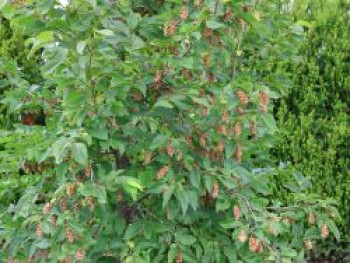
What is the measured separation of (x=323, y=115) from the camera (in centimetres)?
512

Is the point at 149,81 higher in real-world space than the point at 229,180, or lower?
higher

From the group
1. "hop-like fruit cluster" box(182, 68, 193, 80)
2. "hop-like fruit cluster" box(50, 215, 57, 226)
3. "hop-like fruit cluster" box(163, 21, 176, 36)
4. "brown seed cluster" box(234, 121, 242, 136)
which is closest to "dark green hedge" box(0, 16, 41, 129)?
"hop-like fruit cluster" box(182, 68, 193, 80)

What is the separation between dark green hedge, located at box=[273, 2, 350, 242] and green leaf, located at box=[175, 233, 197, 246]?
7.58 ft

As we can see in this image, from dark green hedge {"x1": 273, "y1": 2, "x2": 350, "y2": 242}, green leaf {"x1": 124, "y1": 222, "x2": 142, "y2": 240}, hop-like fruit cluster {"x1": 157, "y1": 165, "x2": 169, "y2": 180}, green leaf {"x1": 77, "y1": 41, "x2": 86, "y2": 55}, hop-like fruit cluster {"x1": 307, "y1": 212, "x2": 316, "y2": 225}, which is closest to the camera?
green leaf {"x1": 77, "y1": 41, "x2": 86, "y2": 55}

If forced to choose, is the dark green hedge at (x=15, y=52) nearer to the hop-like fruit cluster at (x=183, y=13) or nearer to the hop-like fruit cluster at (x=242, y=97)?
the hop-like fruit cluster at (x=183, y=13)

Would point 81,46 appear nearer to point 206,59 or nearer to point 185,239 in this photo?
point 206,59

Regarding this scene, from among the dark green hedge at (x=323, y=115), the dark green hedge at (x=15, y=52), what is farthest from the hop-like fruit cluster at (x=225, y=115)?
the dark green hedge at (x=15, y=52)

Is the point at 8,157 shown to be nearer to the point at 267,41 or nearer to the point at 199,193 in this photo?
the point at 199,193

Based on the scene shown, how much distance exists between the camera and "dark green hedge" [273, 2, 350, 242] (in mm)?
4984

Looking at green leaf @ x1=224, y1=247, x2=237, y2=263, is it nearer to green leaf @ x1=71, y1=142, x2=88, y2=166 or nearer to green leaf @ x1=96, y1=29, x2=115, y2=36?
green leaf @ x1=71, y1=142, x2=88, y2=166

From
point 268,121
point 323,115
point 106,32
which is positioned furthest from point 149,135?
point 323,115

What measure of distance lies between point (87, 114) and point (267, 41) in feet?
3.15

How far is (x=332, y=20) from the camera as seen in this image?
510cm

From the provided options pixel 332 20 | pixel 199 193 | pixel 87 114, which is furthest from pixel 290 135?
pixel 87 114
